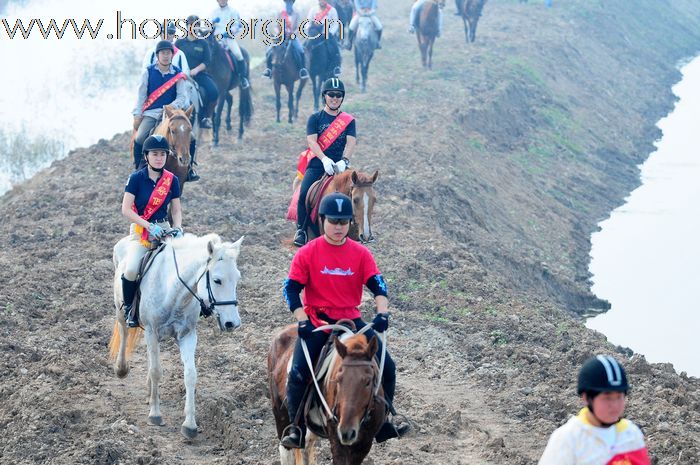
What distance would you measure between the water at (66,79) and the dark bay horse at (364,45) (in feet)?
20.2

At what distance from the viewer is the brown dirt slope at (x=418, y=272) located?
953 centimetres

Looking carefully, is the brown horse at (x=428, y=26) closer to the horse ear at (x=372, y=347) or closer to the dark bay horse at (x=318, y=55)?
the dark bay horse at (x=318, y=55)

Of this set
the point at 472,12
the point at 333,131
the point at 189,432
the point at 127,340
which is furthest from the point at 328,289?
the point at 472,12

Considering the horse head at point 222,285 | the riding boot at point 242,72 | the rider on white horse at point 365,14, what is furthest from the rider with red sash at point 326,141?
the rider on white horse at point 365,14

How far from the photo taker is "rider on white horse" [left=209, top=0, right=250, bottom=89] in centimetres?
2064

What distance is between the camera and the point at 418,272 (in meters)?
14.9

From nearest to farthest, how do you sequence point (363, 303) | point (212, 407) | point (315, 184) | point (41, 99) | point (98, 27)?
point (212, 407) → point (315, 184) → point (363, 303) → point (41, 99) → point (98, 27)

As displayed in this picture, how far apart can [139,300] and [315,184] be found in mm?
2853

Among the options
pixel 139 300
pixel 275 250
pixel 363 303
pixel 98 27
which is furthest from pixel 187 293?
pixel 98 27

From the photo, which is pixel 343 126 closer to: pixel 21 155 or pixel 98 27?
pixel 21 155

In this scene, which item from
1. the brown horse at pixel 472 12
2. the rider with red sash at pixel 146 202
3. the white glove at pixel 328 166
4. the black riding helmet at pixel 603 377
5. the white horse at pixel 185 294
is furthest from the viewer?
the brown horse at pixel 472 12

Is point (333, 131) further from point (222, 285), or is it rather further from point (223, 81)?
point (223, 81)

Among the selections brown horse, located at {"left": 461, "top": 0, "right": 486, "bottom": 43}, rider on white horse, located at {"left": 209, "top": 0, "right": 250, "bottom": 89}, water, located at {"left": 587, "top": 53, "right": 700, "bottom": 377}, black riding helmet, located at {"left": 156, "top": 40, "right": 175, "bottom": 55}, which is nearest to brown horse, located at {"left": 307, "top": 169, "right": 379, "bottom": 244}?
black riding helmet, located at {"left": 156, "top": 40, "right": 175, "bottom": 55}

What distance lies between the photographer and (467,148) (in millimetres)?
23234
